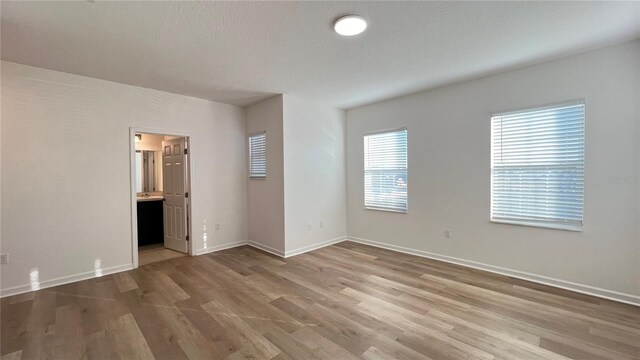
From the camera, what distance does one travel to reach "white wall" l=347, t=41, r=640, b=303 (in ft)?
9.11

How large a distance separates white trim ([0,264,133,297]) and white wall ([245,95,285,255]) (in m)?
2.03

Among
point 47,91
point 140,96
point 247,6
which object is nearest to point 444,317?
point 247,6

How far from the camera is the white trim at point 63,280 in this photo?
3.09 m

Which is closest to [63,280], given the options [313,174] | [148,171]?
[148,171]

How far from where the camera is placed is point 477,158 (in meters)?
3.76

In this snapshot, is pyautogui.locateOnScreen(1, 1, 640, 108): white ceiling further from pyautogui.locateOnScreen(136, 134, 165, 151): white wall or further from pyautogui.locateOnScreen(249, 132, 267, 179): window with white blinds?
pyautogui.locateOnScreen(136, 134, 165, 151): white wall

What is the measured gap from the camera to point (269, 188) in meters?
4.71

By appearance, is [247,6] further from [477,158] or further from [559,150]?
[559,150]

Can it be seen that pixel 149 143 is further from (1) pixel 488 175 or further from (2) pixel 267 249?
(1) pixel 488 175

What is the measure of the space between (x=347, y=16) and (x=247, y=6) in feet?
2.65

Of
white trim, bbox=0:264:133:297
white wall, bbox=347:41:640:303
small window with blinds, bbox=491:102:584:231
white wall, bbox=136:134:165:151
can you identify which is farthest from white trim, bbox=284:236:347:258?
white wall, bbox=136:134:165:151

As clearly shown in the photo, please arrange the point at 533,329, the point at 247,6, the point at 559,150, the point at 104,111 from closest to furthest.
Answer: the point at 247,6 → the point at 533,329 → the point at 559,150 → the point at 104,111

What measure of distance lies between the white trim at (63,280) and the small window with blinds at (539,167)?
536 centimetres

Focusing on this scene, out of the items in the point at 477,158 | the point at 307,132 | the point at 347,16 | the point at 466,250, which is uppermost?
the point at 347,16
